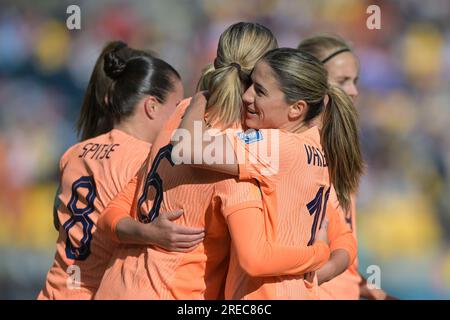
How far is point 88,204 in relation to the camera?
2.96m

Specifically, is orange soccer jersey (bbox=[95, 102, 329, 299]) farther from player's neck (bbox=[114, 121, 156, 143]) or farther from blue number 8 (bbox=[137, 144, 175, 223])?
player's neck (bbox=[114, 121, 156, 143])

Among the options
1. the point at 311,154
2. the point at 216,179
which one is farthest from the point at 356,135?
the point at 216,179

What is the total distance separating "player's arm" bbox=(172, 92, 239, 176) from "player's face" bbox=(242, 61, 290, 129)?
14 cm

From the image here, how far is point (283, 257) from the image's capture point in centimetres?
229

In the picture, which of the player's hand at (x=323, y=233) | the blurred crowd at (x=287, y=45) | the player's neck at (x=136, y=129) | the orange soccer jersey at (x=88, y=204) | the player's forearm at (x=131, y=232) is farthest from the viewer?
the blurred crowd at (x=287, y=45)

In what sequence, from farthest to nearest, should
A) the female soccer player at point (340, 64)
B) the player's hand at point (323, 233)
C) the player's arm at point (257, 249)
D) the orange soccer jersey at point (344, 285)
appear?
the female soccer player at point (340, 64)
the orange soccer jersey at point (344, 285)
the player's hand at point (323, 233)
the player's arm at point (257, 249)

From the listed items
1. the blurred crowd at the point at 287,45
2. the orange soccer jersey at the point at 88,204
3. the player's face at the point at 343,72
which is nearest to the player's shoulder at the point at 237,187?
the orange soccer jersey at the point at 88,204

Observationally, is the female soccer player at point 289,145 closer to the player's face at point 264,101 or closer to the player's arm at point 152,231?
the player's face at point 264,101

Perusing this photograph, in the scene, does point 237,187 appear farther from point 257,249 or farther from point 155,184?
point 155,184

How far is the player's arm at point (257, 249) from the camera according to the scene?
223cm

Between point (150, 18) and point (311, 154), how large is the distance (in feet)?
15.1

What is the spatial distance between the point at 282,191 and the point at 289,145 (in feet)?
0.46

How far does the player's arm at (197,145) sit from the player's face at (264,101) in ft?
0.47

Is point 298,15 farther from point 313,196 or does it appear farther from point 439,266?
point 313,196
